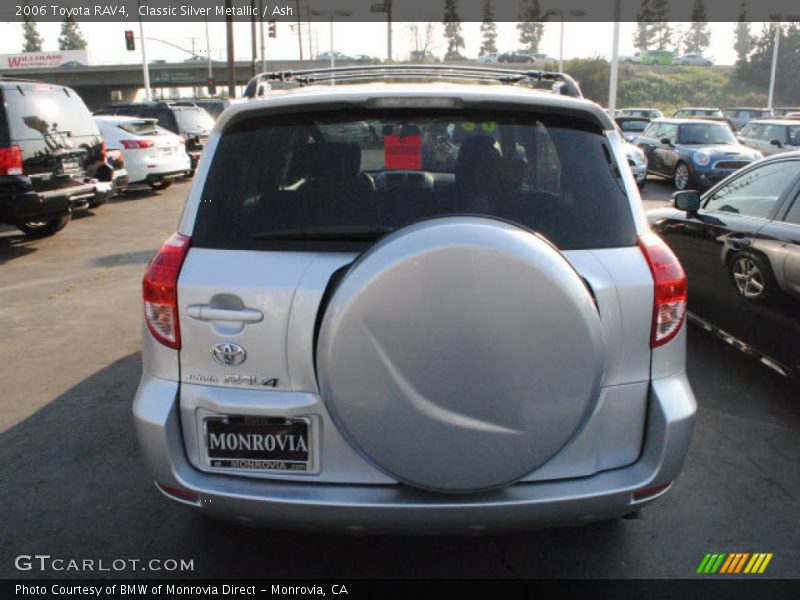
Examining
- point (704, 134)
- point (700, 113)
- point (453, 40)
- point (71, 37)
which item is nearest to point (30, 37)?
point (71, 37)

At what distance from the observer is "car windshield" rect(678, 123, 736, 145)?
54.5ft

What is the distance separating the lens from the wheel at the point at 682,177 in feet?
51.9

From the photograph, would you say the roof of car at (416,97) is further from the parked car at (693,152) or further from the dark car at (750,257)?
the parked car at (693,152)

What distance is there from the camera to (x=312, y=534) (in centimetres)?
296

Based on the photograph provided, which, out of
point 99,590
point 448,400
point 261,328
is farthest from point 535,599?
point 99,590

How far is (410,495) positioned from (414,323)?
0.62 metres

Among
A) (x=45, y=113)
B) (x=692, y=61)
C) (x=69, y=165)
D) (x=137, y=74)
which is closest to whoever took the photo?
(x=45, y=113)

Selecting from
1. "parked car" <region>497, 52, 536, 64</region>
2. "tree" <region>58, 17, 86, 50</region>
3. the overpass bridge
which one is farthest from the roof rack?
"tree" <region>58, 17, 86, 50</region>

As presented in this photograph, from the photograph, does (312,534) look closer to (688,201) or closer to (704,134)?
(688,201)

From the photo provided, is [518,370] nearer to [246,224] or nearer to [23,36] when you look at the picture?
[246,224]

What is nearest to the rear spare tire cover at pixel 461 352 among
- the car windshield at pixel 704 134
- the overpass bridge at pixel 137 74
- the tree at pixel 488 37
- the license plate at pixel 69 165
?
the license plate at pixel 69 165

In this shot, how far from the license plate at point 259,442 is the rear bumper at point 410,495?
65 millimetres

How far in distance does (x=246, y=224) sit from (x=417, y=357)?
0.82 m

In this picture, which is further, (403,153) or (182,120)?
(182,120)
